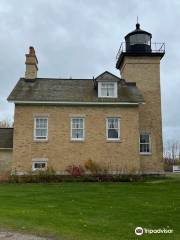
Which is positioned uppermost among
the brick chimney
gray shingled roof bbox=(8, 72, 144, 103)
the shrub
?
the brick chimney

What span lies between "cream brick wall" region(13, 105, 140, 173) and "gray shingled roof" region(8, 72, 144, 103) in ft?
2.38

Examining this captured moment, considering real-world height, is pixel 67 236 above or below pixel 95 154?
below

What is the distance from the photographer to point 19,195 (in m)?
17.3

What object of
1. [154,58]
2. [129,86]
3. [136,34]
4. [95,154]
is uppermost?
[136,34]

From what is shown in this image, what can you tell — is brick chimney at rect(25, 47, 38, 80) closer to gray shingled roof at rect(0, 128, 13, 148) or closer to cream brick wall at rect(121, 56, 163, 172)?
gray shingled roof at rect(0, 128, 13, 148)

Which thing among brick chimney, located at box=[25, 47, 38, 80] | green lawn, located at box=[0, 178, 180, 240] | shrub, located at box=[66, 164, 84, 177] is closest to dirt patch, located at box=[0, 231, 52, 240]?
green lawn, located at box=[0, 178, 180, 240]

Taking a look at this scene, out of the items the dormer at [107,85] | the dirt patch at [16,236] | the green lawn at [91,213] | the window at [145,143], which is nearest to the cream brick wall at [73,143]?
the dormer at [107,85]

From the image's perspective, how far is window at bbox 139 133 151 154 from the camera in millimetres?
29781

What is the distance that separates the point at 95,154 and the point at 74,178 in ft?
8.47

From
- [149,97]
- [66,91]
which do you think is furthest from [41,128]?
[149,97]

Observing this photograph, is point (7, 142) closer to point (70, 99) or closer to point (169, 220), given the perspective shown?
point (70, 99)

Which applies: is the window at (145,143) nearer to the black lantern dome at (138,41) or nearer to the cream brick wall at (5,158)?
the black lantern dome at (138,41)

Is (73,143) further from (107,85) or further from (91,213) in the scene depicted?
(91,213)

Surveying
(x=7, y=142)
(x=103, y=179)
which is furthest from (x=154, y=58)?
(x=7, y=142)
